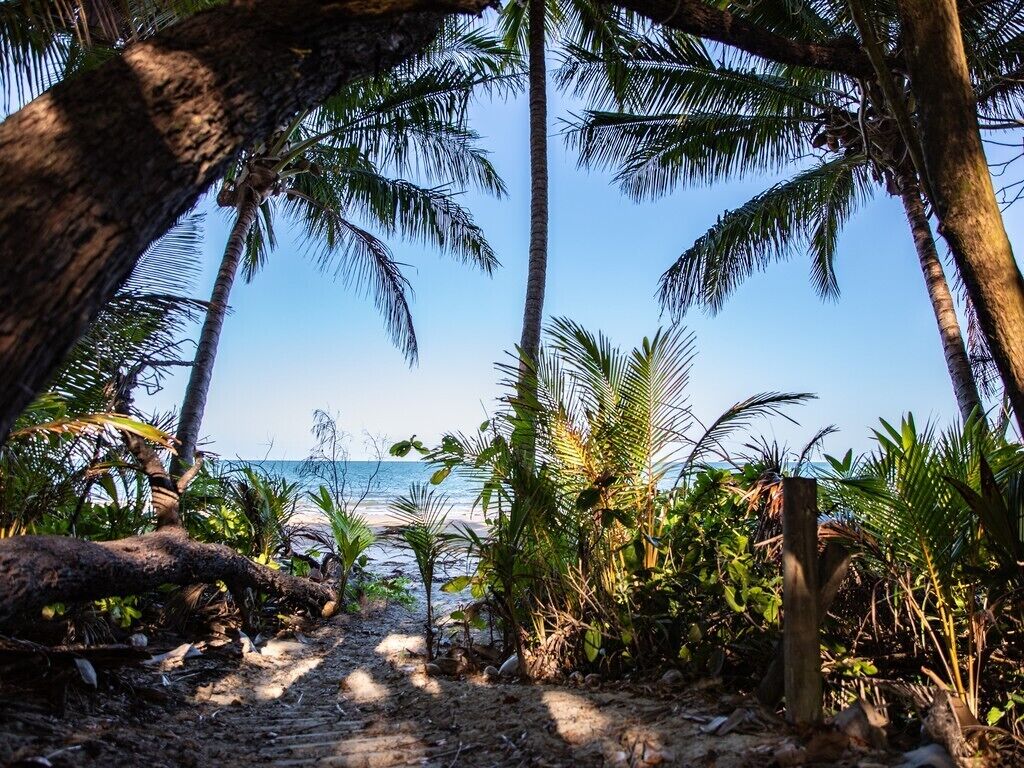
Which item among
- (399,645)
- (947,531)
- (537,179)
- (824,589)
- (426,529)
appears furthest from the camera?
(537,179)

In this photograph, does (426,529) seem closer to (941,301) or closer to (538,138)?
(538,138)

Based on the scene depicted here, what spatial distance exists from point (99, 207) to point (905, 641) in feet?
10.6

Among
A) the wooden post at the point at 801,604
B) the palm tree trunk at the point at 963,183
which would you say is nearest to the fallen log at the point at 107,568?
the wooden post at the point at 801,604

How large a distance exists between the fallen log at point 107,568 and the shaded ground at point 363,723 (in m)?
0.38

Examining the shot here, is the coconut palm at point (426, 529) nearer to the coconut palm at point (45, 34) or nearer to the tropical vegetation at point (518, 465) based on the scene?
the tropical vegetation at point (518, 465)

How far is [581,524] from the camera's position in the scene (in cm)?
369

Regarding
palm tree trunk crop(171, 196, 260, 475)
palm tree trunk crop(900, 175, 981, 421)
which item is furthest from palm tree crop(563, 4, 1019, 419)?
palm tree trunk crop(171, 196, 260, 475)

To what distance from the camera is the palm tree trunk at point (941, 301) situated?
295 inches

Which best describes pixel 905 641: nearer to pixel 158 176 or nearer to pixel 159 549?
pixel 158 176

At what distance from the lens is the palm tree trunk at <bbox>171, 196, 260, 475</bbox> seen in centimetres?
729

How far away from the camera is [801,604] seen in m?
2.18

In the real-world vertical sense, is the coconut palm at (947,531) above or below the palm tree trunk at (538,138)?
below

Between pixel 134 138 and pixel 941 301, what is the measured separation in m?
8.96

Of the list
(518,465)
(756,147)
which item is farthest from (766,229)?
(518,465)
